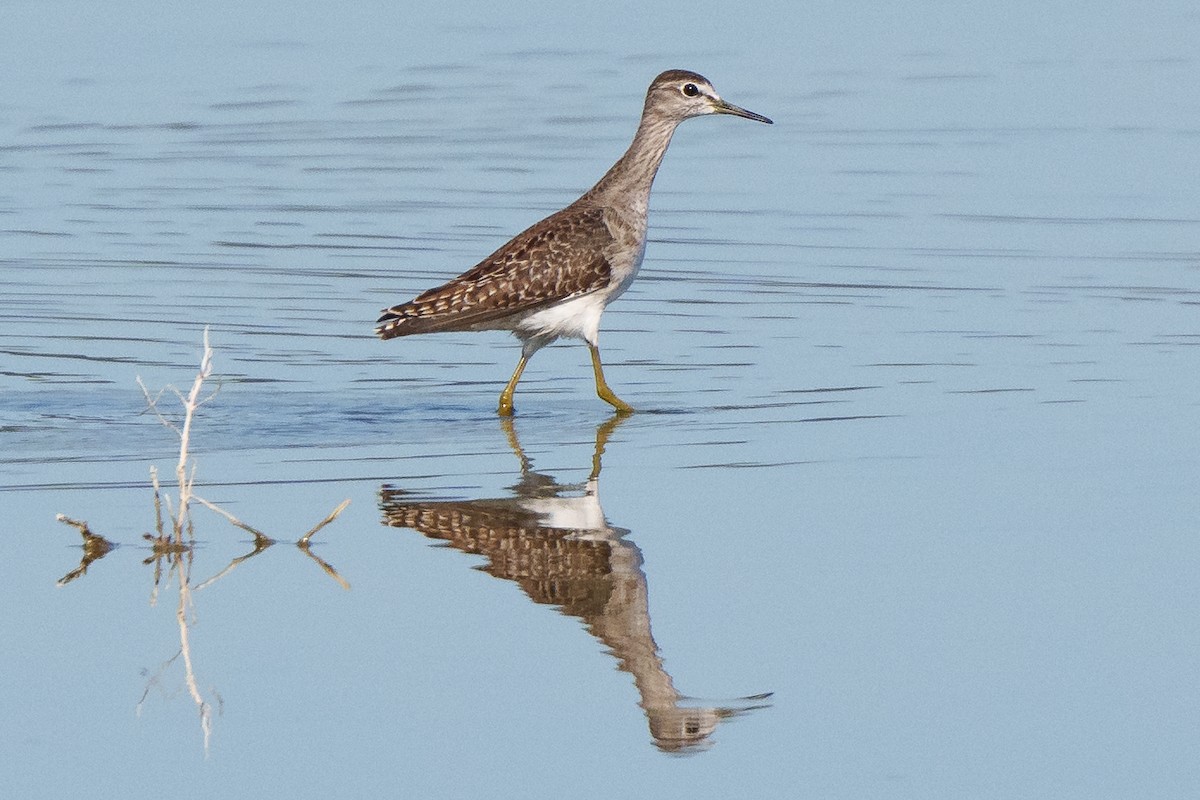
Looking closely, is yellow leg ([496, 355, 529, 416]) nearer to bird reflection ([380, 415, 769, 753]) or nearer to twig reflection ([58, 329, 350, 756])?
bird reflection ([380, 415, 769, 753])

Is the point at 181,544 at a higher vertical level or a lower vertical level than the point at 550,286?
lower

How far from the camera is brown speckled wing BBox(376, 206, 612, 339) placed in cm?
1227

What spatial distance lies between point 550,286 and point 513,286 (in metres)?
0.19

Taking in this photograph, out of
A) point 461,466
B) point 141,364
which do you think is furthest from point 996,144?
point 461,466

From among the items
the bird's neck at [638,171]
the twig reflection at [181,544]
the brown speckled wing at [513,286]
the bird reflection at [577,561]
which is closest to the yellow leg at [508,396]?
the brown speckled wing at [513,286]

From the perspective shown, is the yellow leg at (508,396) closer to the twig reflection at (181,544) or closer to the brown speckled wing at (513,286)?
the brown speckled wing at (513,286)

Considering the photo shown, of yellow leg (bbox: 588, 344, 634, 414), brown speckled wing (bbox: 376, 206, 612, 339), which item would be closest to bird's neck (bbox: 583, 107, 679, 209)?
brown speckled wing (bbox: 376, 206, 612, 339)

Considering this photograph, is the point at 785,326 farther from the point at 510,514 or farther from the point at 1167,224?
the point at 510,514

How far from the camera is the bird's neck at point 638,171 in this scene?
13.0 meters

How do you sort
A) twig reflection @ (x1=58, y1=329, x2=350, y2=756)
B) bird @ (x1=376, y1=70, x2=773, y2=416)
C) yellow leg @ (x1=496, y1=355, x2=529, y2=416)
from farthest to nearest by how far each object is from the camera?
bird @ (x1=376, y1=70, x2=773, y2=416)
yellow leg @ (x1=496, y1=355, x2=529, y2=416)
twig reflection @ (x1=58, y1=329, x2=350, y2=756)

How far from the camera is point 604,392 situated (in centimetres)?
1208

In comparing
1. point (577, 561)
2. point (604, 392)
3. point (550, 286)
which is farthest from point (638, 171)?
point (577, 561)

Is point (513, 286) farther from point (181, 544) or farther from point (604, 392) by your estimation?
point (181, 544)

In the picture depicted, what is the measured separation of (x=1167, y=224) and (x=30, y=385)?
Result: 8176mm
